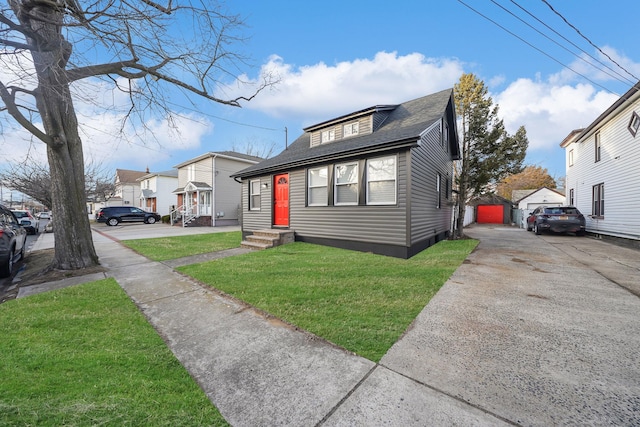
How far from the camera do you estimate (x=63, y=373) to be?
82.9 inches

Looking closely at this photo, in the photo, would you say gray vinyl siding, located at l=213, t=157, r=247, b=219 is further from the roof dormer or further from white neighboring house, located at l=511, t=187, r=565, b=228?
white neighboring house, located at l=511, t=187, r=565, b=228

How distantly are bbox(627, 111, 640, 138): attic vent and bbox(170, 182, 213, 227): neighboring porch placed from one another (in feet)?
71.9

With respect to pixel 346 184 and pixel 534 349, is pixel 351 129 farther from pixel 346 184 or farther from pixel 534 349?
pixel 534 349

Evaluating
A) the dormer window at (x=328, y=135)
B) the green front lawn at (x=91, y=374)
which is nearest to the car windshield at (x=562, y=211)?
the dormer window at (x=328, y=135)

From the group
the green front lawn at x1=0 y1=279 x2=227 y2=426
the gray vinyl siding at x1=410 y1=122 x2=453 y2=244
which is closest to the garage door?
the gray vinyl siding at x1=410 y1=122 x2=453 y2=244

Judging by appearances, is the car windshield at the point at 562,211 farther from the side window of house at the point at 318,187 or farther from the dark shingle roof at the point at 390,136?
the side window of house at the point at 318,187

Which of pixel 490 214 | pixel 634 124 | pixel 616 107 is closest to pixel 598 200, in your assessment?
pixel 634 124

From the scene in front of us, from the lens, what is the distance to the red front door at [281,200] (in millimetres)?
9680

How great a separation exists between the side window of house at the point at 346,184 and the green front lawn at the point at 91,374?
229 inches

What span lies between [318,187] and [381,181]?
2276 millimetres

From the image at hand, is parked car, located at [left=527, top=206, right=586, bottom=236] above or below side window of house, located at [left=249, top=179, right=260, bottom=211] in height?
below

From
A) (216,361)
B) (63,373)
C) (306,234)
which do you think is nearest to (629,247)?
(306,234)

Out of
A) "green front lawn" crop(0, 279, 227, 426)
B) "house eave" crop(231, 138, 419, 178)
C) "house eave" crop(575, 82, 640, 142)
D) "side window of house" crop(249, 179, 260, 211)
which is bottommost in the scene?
"green front lawn" crop(0, 279, 227, 426)

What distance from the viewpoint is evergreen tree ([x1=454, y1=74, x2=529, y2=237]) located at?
1116cm
